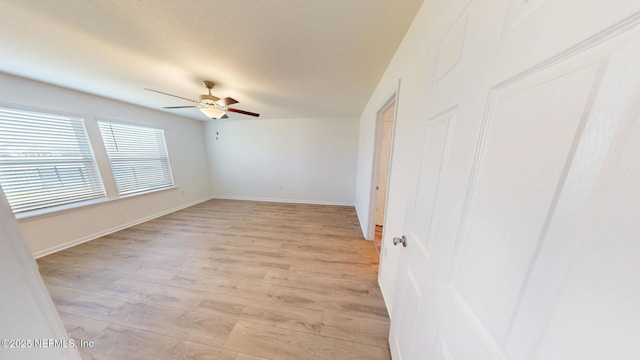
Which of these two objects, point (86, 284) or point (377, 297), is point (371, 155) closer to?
point (377, 297)

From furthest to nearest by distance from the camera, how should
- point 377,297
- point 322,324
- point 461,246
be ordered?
point 377,297, point 322,324, point 461,246

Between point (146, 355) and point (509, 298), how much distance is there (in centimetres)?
213

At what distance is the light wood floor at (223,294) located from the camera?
136cm

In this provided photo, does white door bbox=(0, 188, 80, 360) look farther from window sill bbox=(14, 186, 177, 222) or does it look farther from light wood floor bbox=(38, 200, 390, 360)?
window sill bbox=(14, 186, 177, 222)

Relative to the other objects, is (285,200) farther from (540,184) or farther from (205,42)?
(540,184)

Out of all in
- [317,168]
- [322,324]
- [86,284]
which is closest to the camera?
[322,324]

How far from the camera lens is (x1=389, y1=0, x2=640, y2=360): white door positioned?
0.83 feet

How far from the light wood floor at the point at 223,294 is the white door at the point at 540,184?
109 cm

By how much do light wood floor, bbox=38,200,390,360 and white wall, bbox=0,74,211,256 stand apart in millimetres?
282

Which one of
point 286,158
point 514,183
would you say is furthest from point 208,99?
point 514,183

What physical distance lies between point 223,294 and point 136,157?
342 cm

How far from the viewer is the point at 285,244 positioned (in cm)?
269

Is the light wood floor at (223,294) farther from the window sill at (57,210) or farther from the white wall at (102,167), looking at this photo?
the window sill at (57,210)

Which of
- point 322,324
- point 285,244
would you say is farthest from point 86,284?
point 322,324
